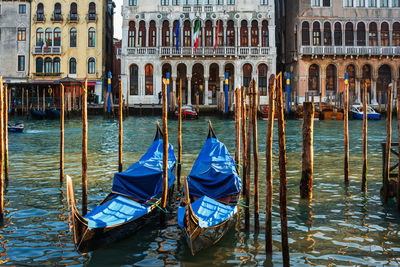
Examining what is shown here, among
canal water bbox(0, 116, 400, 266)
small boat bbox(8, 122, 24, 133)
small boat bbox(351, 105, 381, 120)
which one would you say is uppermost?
small boat bbox(351, 105, 381, 120)

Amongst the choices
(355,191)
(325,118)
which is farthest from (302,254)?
(325,118)

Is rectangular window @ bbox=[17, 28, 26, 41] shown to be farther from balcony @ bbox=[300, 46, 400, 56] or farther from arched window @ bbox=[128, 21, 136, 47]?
balcony @ bbox=[300, 46, 400, 56]

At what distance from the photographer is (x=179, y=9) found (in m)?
27.6

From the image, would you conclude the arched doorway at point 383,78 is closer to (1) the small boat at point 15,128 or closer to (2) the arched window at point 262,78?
(2) the arched window at point 262,78

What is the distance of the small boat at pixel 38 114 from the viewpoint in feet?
76.9

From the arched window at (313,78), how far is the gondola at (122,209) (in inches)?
867

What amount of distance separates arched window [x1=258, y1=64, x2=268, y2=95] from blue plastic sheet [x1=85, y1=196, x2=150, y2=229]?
76.7 ft

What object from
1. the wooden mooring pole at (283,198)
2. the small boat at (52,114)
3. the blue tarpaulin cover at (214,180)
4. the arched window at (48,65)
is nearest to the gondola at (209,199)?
the blue tarpaulin cover at (214,180)

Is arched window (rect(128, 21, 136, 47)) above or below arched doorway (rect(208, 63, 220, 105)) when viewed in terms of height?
above

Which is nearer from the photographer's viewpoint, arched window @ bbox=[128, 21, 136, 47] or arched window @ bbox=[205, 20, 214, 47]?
arched window @ bbox=[128, 21, 136, 47]

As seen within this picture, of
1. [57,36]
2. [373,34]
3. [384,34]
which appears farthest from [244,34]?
[57,36]

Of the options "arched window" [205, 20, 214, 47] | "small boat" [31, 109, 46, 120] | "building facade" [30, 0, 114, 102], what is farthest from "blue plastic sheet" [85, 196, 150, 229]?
"arched window" [205, 20, 214, 47]

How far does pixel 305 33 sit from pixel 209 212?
2447 cm

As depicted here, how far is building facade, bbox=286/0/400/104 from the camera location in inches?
1040
